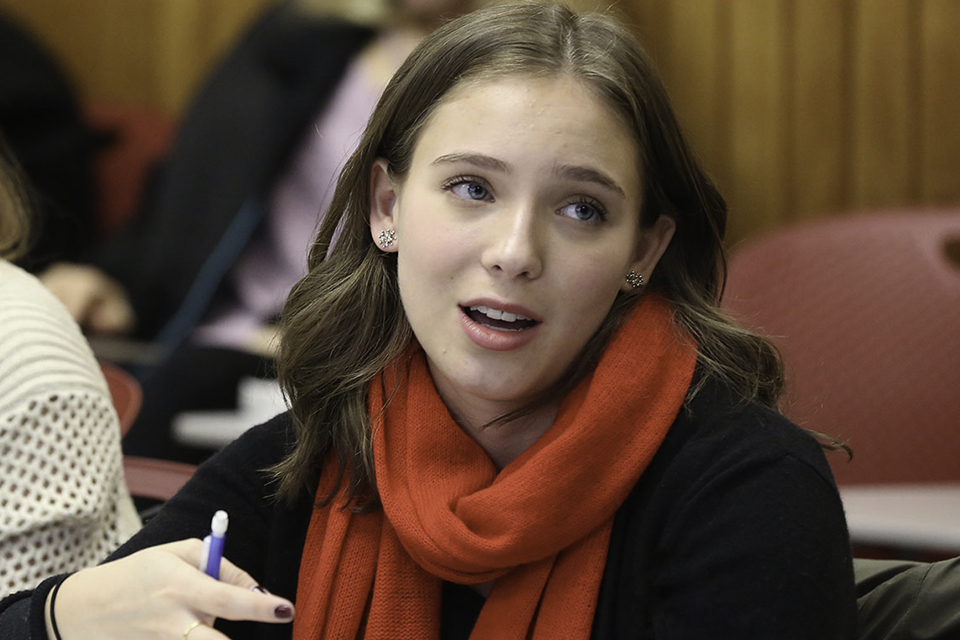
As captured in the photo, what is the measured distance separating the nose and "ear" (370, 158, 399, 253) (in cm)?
19

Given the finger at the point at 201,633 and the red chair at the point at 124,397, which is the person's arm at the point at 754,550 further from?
the red chair at the point at 124,397

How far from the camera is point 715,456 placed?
1.02 metres

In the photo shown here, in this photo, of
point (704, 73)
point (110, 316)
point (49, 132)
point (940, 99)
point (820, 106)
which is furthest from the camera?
point (49, 132)

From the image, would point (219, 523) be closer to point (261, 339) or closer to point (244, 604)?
point (244, 604)

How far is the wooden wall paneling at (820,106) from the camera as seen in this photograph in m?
2.44

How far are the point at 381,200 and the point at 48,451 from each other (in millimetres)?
407

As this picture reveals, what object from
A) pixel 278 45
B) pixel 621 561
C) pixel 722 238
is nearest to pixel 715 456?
pixel 621 561

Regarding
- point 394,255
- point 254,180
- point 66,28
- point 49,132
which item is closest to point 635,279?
point 394,255

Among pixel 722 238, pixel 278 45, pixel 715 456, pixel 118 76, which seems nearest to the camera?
pixel 715 456

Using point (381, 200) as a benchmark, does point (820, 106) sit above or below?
below

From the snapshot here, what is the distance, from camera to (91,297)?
264cm

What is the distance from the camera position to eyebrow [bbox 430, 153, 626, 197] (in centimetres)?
106

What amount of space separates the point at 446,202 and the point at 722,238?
31 cm

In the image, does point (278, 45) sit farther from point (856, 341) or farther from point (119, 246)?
point (856, 341)
